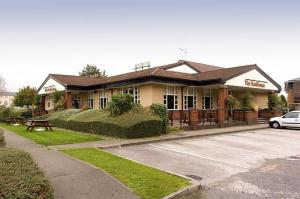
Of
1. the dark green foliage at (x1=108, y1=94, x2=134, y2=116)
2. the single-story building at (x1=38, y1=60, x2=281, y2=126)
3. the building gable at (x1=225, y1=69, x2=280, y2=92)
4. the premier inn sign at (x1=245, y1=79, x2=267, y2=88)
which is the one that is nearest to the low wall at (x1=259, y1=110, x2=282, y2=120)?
the single-story building at (x1=38, y1=60, x2=281, y2=126)

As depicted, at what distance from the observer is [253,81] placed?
27422mm

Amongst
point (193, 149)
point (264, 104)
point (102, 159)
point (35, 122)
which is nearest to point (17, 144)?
point (102, 159)

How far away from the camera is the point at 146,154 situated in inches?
464

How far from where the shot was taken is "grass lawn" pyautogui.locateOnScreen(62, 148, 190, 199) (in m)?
6.43

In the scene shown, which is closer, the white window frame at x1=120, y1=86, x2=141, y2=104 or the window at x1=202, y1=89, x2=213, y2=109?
the white window frame at x1=120, y1=86, x2=141, y2=104

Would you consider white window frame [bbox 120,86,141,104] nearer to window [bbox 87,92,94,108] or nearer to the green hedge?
the green hedge

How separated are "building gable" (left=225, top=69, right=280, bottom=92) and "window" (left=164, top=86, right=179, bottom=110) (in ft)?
14.4

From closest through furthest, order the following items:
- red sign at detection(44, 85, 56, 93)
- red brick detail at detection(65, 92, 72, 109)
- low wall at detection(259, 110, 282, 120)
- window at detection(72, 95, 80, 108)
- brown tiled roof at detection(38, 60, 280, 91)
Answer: brown tiled roof at detection(38, 60, 280, 91) < low wall at detection(259, 110, 282, 120) < red brick detail at detection(65, 92, 72, 109) < red sign at detection(44, 85, 56, 93) < window at detection(72, 95, 80, 108)

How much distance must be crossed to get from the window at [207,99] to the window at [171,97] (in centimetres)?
387

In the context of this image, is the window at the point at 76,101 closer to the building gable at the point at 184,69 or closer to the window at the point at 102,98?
the window at the point at 102,98

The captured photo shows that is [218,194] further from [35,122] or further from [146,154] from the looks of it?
[35,122]

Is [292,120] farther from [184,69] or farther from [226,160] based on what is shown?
[226,160]

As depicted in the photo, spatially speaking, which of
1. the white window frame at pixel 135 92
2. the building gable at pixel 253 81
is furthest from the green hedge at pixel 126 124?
the building gable at pixel 253 81

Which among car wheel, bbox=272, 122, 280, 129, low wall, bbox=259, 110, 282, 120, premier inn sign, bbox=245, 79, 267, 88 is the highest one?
premier inn sign, bbox=245, 79, 267, 88
